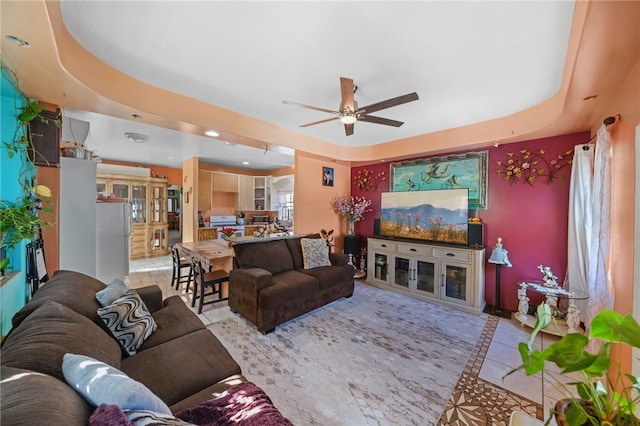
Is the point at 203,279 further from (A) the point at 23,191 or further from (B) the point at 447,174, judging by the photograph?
(B) the point at 447,174

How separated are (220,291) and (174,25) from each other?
3.20 m

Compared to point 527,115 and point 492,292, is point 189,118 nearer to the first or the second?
point 527,115

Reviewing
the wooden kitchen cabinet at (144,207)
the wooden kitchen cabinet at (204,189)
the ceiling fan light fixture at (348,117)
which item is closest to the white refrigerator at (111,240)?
the wooden kitchen cabinet at (204,189)

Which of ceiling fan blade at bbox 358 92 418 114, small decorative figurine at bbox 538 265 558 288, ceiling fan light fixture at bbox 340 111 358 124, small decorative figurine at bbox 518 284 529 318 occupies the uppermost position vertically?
ceiling fan blade at bbox 358 92 418 114

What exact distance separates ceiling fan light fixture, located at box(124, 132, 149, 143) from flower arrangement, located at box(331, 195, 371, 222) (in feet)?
11.3

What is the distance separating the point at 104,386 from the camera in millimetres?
899

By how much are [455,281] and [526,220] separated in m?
1.23

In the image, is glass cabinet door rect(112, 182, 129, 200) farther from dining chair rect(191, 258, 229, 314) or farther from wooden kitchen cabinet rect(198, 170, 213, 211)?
dining chair rect(191, 258, 229, 314)

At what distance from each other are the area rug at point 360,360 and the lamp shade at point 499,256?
2.48 feet

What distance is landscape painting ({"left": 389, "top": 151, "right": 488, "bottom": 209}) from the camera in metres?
3.67

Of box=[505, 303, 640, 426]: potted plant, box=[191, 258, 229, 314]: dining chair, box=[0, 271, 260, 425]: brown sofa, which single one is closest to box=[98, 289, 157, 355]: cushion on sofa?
box=[0, 271, 260, 425]: brown sofa

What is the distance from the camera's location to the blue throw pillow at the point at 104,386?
0.88 m

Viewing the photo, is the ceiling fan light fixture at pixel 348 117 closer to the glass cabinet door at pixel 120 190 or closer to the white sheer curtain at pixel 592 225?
the white sheer curtain at pixel 592 225

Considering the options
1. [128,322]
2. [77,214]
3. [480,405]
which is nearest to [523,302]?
[480,405]
